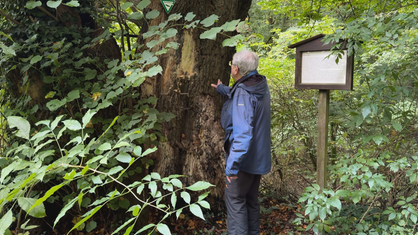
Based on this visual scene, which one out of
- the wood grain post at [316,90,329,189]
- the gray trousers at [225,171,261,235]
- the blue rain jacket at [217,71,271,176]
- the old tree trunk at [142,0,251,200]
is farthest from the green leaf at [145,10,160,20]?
the wood grain post at [316,90,329,189]

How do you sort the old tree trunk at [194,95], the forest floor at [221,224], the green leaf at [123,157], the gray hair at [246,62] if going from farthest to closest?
1. the forest floor at [221,224]
2. the old tree trunk at [194,95]
3. the gray hair at [246,62]
4. the green leaf at [123,157]

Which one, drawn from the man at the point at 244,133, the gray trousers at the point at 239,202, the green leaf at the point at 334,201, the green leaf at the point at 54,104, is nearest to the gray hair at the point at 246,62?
the man at the point at 244,133

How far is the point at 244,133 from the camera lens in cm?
202

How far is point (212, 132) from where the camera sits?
2967mm

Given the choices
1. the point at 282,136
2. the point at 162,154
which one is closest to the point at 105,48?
the point at 162,154

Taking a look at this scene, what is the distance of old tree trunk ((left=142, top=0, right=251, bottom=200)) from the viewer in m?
2.75

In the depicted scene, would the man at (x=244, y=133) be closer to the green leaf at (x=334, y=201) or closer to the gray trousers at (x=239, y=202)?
the gray trousers at (x=239, y=202)

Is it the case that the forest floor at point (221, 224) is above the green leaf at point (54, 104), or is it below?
below

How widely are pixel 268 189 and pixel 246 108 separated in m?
2.14

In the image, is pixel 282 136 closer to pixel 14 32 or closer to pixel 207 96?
pixel 207 96

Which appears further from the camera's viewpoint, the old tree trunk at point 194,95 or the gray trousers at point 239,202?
the old tree trunk at point 194,95

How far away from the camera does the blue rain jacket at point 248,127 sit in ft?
6.64

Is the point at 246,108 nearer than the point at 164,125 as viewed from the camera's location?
Yes

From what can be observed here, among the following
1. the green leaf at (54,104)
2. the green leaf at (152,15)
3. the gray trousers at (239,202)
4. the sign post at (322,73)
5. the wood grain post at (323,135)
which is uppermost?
the green leaf at (152,15)
